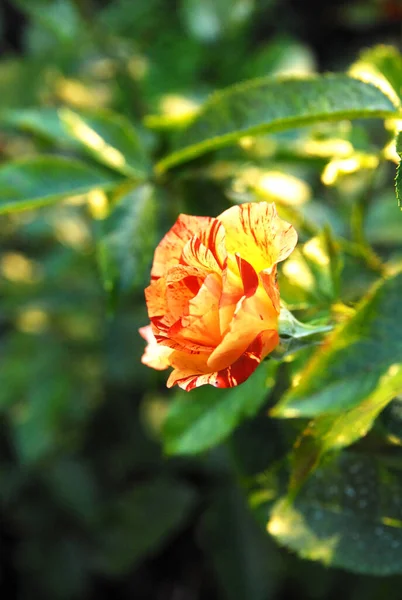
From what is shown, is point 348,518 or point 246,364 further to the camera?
point 348,518

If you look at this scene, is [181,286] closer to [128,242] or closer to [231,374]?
[231,374]

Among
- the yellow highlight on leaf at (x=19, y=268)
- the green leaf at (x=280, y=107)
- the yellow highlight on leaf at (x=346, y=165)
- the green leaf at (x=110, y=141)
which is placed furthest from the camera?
the yellow highlight on leaf at (x=19, y=268)

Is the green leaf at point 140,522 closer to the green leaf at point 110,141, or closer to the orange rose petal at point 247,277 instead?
the green leaf at point 110,141

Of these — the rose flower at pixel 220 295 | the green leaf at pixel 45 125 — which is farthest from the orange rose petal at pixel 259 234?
the green leaf at pixel 45 125

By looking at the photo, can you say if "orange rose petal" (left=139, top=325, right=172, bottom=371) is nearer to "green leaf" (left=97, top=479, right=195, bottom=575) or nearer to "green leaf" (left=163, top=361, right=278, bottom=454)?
"green leaf" (left=163, top=361, right=278, bottom=454)

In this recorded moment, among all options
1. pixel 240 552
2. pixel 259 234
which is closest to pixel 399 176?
pixel 259 234

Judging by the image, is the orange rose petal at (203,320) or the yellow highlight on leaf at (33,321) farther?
the yellow highlight on leaf at (33,321)

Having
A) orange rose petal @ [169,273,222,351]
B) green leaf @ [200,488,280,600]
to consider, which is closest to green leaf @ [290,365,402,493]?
orange rose petal @ [169,273,222,351]
